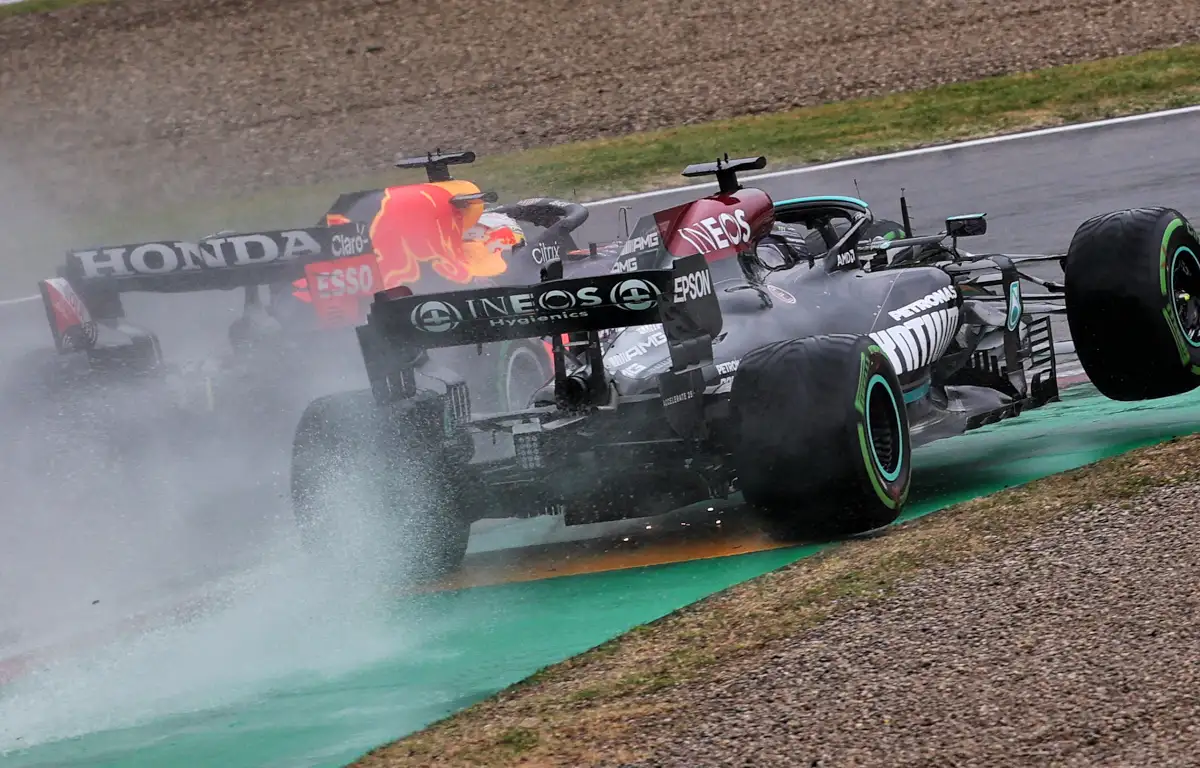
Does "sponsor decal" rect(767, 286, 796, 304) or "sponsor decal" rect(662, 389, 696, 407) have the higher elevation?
"sponsor decal" rect(767, 286, 796, 304)

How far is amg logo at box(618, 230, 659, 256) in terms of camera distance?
30.5 feet

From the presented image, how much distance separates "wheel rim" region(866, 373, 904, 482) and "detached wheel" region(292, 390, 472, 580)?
1.86 metres

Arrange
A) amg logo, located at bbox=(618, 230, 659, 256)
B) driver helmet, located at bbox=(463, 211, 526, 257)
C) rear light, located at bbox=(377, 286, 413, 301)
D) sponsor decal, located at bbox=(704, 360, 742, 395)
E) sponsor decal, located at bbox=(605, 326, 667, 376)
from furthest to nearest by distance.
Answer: driver helmet, located at bbox=(463, 211, 526, 257), amg logo, located at bbox=(618, 230, 659, 256), sponsor decal, located at bbox=(605, 326, 667, 376), rear light, located at bbox=(377, 286, 413, 301), sponsor decal, located at bbox=(704, 360, 742, 395)

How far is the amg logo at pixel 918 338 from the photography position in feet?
29.4

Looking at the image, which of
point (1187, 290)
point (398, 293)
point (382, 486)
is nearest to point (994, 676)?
point (382, 486)

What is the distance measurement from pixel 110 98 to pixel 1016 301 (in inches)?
768

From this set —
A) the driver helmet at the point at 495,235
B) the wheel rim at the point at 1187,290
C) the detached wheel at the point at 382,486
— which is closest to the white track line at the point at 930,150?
the driver helmet at the point at 495,235

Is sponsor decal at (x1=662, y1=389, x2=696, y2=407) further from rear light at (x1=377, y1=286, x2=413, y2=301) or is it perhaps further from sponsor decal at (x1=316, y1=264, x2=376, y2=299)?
sponsor decal at (x1=316, y1=264, x2=376, y2=299)

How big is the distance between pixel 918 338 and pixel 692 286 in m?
1.63

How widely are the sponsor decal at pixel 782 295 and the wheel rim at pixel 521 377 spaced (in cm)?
176

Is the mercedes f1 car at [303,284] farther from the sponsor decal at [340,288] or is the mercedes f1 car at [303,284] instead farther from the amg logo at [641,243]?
the amg logo at [641,243]

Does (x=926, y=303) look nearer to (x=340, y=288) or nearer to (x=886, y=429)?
(x=886, y=429)

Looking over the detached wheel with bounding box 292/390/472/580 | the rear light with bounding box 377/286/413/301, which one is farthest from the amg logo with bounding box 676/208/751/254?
the detached wheel with bounding box 292/390/472/580

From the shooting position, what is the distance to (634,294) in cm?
789
